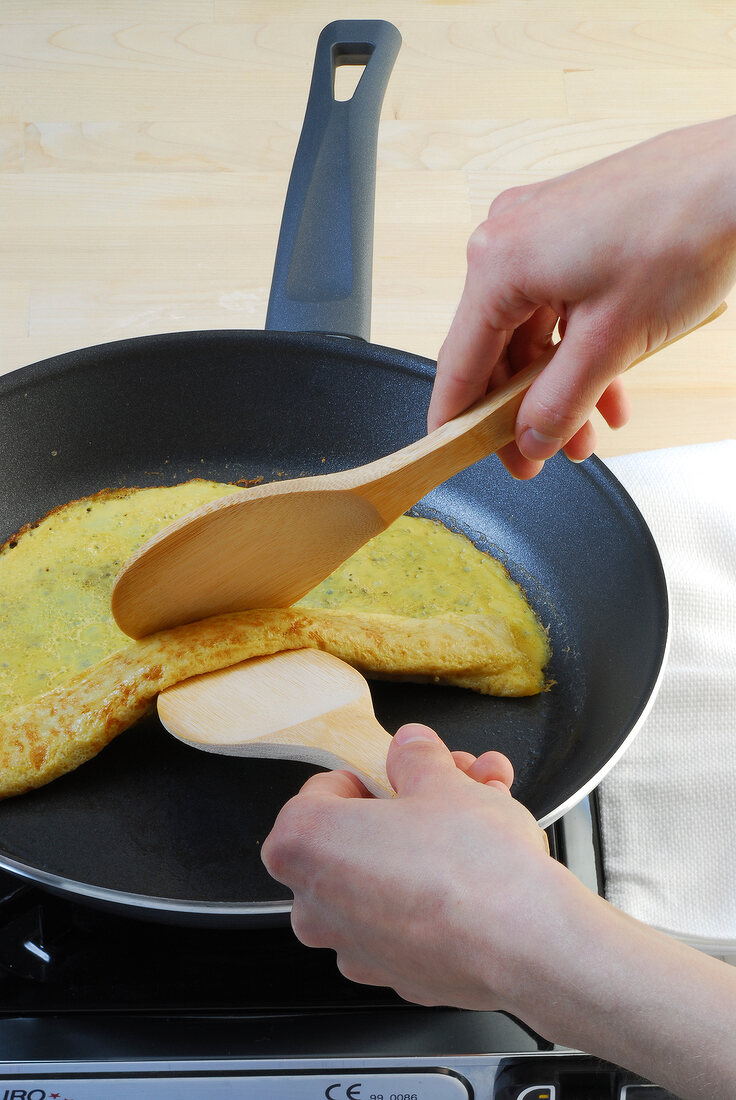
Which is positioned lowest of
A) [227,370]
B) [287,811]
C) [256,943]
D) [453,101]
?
[256,943]

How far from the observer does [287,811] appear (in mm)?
512

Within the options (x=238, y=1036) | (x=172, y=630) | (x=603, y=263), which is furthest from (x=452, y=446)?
(x=238, y=1036)

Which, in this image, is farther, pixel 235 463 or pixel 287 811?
pixel 235 463

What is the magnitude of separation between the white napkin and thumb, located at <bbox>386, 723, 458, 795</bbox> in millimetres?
224

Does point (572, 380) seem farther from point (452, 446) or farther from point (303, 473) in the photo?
point (303, 473)

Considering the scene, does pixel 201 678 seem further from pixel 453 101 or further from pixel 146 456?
pixel 453 101

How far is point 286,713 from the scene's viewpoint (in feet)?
2.31

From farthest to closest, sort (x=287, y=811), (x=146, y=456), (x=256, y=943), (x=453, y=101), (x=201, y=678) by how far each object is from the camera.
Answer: (x=453, y=101) < (x=146, y=456) < (x=201, y=678) < (x=256, y=943) < (x=287, y=811)

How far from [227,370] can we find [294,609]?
344 millimetres

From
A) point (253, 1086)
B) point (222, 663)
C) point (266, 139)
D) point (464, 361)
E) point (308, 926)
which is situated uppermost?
point (266, 139)

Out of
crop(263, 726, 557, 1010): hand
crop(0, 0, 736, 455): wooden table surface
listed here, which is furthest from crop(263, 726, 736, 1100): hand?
crop(0, 0, 736, 455): wooden table surface

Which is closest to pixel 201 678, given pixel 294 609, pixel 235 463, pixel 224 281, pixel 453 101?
pixel 294 609

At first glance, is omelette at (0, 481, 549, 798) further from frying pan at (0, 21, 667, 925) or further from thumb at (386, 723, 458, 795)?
thumb at (386, 723, 458, 795)

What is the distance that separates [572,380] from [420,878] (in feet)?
1.03
